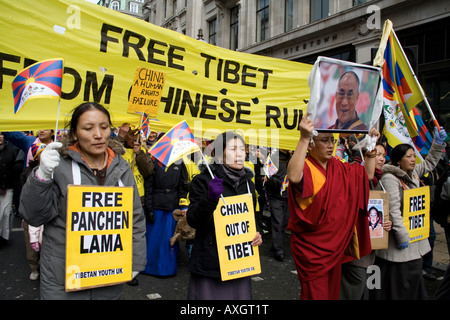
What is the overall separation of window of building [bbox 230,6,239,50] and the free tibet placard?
20.4 m

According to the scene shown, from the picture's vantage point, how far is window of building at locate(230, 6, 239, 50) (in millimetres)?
21109

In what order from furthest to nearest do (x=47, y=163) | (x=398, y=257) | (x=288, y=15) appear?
1. (x=288, y=15)
2. (x=398, y=257)
3. (x=47, y=163)

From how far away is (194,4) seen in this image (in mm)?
25141

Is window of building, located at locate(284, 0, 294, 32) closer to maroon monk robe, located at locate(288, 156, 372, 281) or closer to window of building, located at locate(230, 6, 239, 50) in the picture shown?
window of building, located at locate(230, 6, 239, 50)

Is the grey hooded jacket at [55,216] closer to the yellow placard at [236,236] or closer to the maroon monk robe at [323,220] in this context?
the yellow placard at [236,236]

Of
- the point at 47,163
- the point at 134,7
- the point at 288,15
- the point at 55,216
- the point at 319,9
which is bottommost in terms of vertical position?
the point at 55,216

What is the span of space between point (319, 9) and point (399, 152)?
41.6ft

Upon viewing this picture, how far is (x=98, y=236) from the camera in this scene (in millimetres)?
2152

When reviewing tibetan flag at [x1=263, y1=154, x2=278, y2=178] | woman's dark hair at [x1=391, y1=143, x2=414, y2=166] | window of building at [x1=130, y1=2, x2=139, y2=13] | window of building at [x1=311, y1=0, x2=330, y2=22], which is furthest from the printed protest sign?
window of building at [x1=130, y1=2, x2=139, y2=13]

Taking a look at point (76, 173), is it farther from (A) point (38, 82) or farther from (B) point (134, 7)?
(B) point (134, 7)

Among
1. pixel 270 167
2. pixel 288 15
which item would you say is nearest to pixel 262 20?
pixel 288 15

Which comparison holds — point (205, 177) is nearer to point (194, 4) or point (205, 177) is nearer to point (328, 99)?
point (328, 99)

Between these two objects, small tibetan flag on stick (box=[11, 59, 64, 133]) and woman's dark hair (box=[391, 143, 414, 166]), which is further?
woman's dark hair (box=[391, 143, 414, 166])

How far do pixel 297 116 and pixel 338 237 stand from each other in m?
1.75
